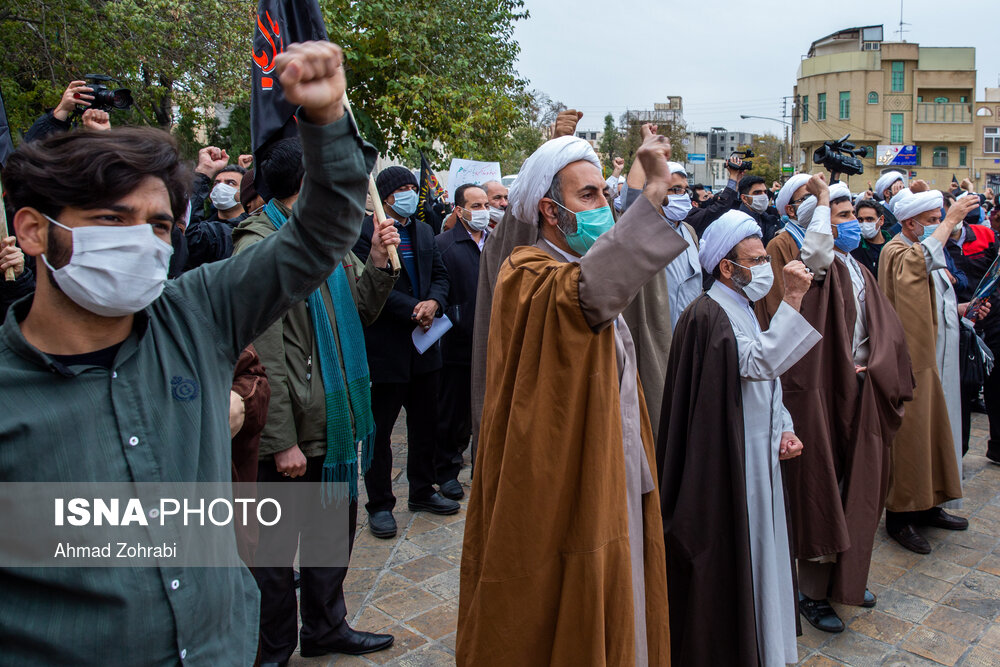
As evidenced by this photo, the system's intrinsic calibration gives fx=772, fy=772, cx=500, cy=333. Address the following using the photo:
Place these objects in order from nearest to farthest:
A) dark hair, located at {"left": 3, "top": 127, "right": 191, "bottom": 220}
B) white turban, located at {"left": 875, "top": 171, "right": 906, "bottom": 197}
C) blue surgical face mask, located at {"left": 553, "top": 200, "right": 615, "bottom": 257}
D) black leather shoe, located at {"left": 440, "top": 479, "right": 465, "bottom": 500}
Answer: dark hair, located at {"left": 3, "top": 127, "right": 191, "bottom": 220} < blue surgical face mask, located at {"left": 553, "top": 200, "right": 615, "bottom": 257} < black leather shoe, located at {"left": 440, "top": 479, "right": 465, "bottom": 500} < white turban, located at {"left": 875, "top": 171, "right": 906, "bottom": 197}

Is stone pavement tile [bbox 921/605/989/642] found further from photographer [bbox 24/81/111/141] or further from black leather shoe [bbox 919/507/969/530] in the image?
photographer [bbox 24/81/111/141]

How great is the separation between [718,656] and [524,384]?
1649 mm

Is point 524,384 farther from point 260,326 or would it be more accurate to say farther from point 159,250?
point 159,250

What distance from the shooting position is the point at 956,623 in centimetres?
424

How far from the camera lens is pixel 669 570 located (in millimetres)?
3402

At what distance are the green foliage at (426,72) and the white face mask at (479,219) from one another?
605cm

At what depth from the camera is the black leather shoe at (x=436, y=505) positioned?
561cm

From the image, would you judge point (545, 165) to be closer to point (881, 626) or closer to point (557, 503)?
point (557, 503)

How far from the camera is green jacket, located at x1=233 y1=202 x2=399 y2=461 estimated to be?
320 cm

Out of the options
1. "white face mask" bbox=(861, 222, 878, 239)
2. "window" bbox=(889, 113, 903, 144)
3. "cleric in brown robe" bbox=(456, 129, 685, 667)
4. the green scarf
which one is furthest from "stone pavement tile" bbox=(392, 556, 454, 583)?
"window" bbox=(889, 113, 903, 144)

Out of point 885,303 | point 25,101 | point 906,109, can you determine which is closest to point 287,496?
point 885,303

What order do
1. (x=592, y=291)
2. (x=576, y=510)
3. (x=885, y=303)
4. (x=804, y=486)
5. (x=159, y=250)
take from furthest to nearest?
1. (x=885, y=303)
2. (x=804, y=486)
3. (x=576, y=510)
4. (x=592, y=291)
5. (x=159, y=250)

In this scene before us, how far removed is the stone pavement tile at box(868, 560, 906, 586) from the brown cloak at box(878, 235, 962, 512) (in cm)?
45

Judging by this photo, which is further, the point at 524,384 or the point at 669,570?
the point at 669,570
